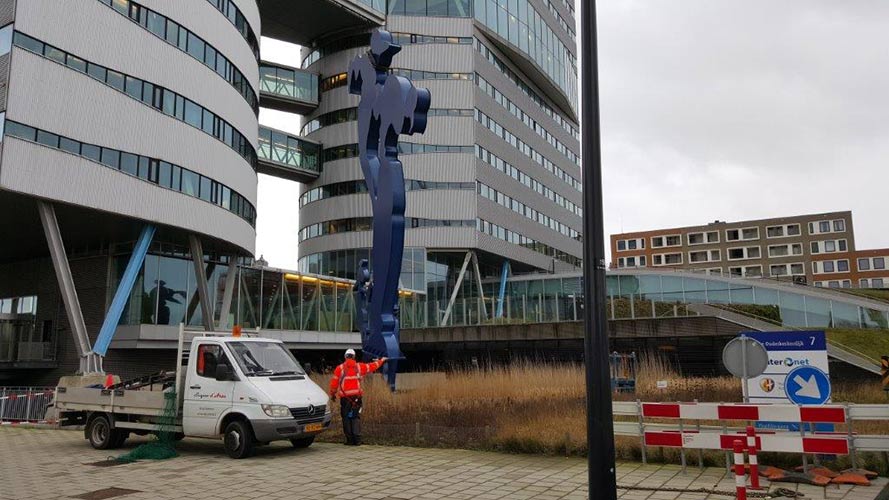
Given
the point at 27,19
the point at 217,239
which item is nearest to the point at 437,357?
the point at 217,239

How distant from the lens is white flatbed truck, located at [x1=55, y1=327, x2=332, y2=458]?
12.2 metres

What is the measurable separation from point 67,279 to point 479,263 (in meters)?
35.2

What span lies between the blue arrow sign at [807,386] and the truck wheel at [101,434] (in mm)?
11782

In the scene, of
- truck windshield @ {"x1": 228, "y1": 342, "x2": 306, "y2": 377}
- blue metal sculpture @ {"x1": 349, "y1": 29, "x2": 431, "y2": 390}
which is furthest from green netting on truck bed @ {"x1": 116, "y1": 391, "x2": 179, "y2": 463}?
blue metal sculpture @ {"x1": 349, "y1": 29, "x2": 431, "y2": 390}

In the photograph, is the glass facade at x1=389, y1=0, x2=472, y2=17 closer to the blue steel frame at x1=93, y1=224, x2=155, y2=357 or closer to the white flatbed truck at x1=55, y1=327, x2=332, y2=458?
Answer: the blue steel frame at x1=93, y1=224, x2=155, y2=357

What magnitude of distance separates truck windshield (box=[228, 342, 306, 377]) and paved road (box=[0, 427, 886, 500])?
145cm

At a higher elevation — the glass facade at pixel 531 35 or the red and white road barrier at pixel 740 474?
the glass facade at pixel 531 35

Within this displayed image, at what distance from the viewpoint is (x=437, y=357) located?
40938 millimetres

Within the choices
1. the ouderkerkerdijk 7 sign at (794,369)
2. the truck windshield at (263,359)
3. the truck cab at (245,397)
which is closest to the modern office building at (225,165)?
the truck cab at (245,397)

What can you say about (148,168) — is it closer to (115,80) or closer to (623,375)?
(115,80)

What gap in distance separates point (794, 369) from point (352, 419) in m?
7.67

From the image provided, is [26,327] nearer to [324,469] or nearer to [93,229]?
[93,229]

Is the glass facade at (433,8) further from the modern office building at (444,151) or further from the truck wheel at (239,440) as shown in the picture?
the truck wheel at (239,440)

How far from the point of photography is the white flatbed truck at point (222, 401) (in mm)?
12156
